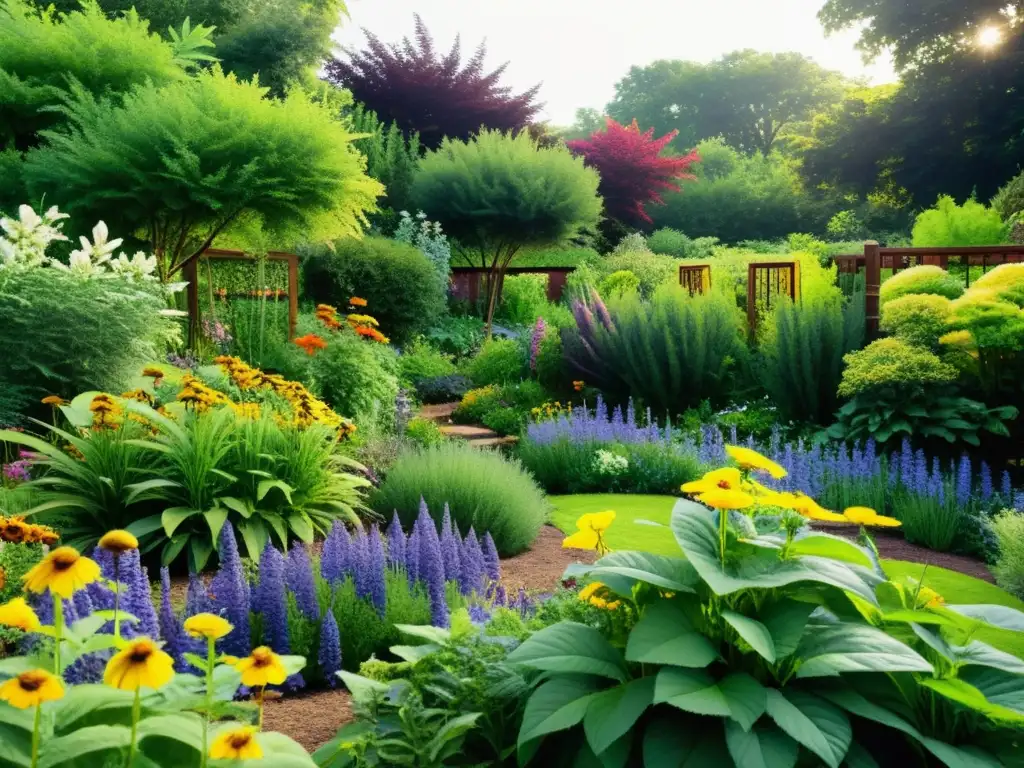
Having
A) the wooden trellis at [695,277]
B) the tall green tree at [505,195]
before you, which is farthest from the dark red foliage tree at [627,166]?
the wooden trellis at [695,277]

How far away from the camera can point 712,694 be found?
1.93 metres

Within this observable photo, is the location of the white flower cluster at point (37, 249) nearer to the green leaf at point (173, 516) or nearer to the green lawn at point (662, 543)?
the green leaf at point (173, 516)

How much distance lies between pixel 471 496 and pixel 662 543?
1114mm

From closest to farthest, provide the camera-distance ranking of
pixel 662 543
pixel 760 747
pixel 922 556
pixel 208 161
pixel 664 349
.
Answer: pixel 760 747
pixel 662 543
pixel 922 556
pixel 208 161
pixel 664 349

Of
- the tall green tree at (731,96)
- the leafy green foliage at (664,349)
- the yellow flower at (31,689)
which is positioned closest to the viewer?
the yellow flower at (31,689)

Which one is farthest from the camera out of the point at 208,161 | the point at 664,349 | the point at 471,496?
the point at 664,349

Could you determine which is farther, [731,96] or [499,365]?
[731,96]

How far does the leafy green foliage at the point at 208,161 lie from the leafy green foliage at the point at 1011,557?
584cm

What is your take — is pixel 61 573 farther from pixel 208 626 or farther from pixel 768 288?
pixel 768 288

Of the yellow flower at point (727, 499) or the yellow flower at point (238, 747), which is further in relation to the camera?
the yellow flower at point (727, 499)

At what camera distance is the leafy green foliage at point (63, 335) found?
6.10m

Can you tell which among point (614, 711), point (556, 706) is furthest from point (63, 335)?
point (614, 711)

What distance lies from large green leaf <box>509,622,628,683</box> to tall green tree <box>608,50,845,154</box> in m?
49.9

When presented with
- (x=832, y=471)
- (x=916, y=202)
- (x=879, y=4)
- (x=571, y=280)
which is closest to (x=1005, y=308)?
(x=832, y=471)
